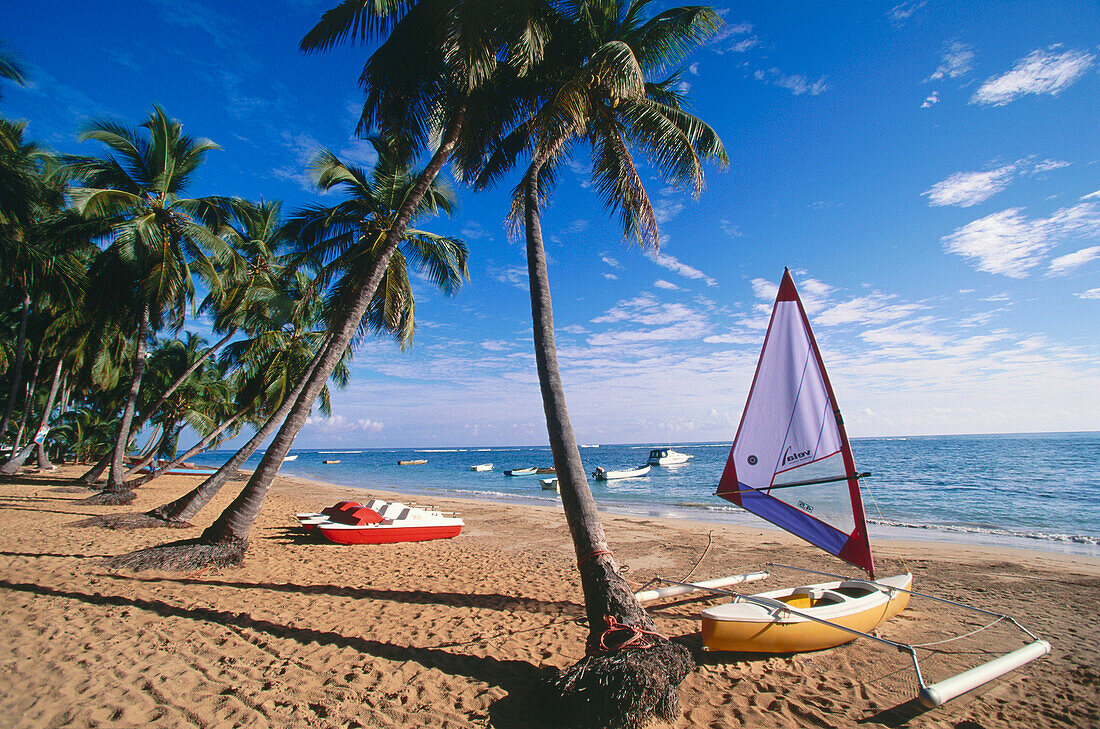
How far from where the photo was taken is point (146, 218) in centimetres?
1110

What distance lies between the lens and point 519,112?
722 cm

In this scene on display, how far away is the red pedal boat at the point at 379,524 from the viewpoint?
9.80 m

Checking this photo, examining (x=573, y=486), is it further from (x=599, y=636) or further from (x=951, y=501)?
(x=951, y=501)

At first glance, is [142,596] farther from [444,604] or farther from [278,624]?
[444,604]

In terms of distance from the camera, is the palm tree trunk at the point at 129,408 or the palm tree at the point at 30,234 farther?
the palm tree trunk at the point at 129,408

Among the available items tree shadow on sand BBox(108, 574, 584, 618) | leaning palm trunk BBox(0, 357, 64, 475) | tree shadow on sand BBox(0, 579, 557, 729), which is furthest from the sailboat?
leaning palm trunk BBox(0, 357, 64, 475)

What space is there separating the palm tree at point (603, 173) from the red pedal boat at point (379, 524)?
697 centimetres

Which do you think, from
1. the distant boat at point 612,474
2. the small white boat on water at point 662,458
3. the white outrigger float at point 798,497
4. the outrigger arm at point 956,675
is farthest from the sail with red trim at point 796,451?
the small white boat on water at point 662,458

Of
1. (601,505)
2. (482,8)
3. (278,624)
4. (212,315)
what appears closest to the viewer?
(278,624)

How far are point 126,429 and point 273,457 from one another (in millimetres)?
9654

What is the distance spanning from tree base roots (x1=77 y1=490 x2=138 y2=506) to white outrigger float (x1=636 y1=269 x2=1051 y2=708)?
48.3ft

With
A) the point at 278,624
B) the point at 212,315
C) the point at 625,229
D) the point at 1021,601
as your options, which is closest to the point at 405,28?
the point at 625,229

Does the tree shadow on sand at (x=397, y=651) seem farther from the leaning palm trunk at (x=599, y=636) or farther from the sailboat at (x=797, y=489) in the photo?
the sailboat at (x=797, y=489)

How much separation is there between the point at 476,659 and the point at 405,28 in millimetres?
8701
